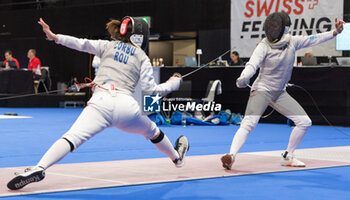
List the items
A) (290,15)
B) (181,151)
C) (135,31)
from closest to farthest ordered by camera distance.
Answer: (135,31) → (181,151) → (290,15)

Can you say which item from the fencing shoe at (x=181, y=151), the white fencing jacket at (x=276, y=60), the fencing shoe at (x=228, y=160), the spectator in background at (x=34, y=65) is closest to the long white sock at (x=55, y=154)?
the fencing shoe at (x=181, y=151)

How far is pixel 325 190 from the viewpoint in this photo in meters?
3.53

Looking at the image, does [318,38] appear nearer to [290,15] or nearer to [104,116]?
[104,116]

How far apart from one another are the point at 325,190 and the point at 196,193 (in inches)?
35.8

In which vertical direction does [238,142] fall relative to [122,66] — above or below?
below

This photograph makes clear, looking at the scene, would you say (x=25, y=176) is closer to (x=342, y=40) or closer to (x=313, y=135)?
(x=313, y=135)

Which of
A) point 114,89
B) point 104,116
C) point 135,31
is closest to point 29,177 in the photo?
point 104,116

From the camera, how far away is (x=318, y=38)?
15.1 feet

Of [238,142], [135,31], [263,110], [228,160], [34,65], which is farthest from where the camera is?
[34,65]

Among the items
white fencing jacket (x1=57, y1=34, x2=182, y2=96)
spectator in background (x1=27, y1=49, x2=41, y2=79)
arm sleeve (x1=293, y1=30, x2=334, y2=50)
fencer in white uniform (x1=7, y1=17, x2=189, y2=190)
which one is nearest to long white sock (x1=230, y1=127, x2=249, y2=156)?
fencer in white uniform (x1=7, y1=17, x2=189, y2=190)

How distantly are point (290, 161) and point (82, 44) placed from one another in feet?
7.48

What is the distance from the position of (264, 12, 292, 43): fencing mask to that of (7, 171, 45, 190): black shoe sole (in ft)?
7.97

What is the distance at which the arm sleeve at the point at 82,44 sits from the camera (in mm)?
3498

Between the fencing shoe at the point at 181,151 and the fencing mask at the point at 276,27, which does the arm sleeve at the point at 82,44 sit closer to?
the fencing shoe at the point at 181,151
